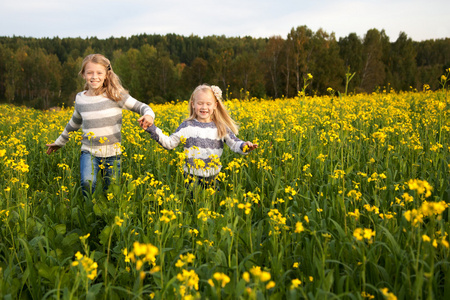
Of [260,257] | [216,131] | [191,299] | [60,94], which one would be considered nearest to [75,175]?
[216,131]

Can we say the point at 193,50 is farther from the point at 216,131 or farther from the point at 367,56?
the point at 216,131

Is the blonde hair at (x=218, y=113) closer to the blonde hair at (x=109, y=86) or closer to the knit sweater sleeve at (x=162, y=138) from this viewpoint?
the knit sweater sleeve at (x=162, y=138)

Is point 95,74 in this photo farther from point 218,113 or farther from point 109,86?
point 218,113

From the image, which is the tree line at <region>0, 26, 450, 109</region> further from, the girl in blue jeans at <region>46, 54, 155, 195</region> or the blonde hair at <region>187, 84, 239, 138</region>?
the girl in blue jeans at <region>46, 54, 155, 195</region>

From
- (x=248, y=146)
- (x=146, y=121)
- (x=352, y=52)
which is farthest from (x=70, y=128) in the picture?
(x=352, y=52)

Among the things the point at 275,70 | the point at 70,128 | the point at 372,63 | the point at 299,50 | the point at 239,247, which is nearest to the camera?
the point at 239,247

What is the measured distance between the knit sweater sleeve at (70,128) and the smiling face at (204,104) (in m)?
1.38

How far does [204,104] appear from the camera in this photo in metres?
3.73

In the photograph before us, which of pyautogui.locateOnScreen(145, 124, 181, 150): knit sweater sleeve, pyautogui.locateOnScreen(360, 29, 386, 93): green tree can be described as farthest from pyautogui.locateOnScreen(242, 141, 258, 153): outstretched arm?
pyautogui.locateOnScreen(360, 29, 386, 93): green tree

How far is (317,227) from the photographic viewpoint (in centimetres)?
243

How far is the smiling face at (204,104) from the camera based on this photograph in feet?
12.3

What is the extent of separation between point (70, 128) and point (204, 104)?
163cm

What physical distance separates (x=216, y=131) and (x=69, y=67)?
8672 cm

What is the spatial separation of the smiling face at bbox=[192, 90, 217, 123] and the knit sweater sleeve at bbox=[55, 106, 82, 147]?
138 cm
